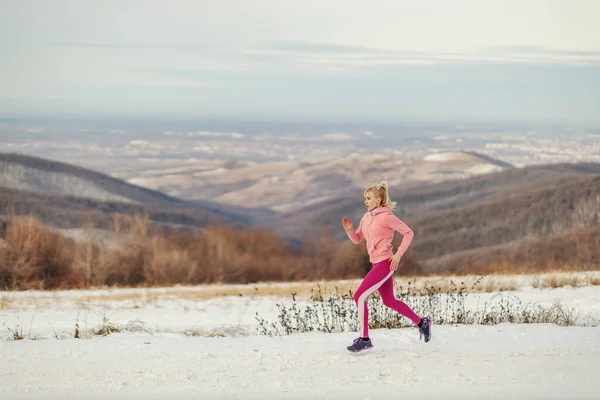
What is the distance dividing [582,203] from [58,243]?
190ft

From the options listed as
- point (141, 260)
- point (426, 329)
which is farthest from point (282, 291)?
point (141, 260)

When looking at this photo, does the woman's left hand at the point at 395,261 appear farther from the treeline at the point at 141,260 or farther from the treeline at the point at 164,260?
the treeline at the point at 141,260

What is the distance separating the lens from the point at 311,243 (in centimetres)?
4500

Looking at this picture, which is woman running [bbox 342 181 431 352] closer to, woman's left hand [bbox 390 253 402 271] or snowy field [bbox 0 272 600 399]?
woman's left hand [bbox 390 253 402 271]

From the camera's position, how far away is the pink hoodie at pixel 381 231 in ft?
23.2

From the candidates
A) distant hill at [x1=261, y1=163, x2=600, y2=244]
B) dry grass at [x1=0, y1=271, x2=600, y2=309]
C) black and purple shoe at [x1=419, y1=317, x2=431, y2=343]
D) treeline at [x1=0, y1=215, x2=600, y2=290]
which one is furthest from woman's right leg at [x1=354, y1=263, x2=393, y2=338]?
distant hill at [x1=261, y1=163, x2=600, y2=244]

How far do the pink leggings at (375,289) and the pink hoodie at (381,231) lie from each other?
3.9 inches

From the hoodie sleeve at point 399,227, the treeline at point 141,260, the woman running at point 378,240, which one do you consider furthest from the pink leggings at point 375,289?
the treeline at point 141,260

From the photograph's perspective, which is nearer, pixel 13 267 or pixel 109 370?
pixel 109 370

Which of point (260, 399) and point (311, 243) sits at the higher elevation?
point (260, 399)

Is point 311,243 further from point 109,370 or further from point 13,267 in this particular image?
point 109,370

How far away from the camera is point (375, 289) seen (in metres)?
7.29

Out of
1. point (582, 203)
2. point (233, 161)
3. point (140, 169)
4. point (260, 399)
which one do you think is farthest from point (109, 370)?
point (233, 161)

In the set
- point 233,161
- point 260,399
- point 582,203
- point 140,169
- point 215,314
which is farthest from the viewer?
point 233,161
